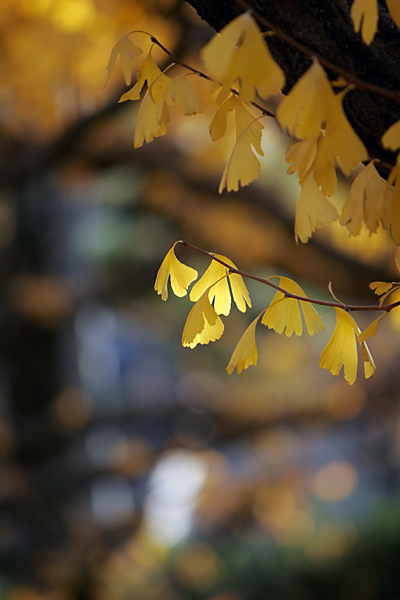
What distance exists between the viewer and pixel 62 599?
186cm

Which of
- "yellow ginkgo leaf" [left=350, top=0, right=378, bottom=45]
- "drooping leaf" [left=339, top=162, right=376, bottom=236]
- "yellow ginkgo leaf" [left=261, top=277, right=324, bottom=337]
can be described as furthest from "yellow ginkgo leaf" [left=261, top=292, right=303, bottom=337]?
"yellow ginkgo leaf" [left=350, top=0, right=378, bottom=45]

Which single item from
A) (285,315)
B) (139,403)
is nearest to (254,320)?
(285,315)

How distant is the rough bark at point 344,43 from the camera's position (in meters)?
0.37

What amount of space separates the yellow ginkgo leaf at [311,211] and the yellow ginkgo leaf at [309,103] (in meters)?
0.08

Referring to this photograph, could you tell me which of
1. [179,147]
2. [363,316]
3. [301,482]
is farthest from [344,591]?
[179,147]

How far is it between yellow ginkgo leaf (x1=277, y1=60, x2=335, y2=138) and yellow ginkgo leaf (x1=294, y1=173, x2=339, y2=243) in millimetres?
75

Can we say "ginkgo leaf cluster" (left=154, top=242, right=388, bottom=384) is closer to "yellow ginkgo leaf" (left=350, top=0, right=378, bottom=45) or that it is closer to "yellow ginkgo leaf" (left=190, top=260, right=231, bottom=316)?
"yellow ginkgo leaf" (left=190, top=260, right=231, bottom=316)

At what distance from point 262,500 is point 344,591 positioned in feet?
1.76

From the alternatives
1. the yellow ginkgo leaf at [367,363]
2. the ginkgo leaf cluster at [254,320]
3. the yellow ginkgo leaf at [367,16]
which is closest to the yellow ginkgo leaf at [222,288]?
the ginkgo leaf cluster at [254,320]

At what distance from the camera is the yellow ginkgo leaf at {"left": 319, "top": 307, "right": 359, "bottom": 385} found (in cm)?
40

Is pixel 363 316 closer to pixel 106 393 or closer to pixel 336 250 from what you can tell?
pixel 336 250

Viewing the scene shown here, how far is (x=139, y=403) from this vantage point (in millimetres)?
2156

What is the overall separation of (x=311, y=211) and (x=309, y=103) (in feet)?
0.29

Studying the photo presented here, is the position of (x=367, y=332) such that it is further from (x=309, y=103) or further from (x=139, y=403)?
(x=139, y=403)
